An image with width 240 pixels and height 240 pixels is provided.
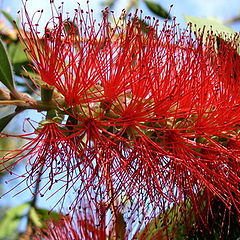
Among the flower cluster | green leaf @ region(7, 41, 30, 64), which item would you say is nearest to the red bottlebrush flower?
the flower cluster

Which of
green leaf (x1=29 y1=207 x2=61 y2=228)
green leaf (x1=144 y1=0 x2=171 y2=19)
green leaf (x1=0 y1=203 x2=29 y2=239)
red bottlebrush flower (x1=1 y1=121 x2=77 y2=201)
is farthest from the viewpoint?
green leaf (x1=144 y1=0 x2=171 y2=19)

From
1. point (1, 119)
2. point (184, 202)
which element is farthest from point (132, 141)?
point (1, 119)

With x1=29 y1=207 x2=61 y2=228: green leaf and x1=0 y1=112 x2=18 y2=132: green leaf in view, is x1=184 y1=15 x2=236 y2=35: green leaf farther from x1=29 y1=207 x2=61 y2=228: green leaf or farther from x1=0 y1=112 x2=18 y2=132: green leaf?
x1=29 y1=207 x2=61 y2=228: green leaf

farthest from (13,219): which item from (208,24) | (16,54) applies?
(208,24)

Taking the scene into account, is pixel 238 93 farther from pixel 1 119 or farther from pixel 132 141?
pixel 1 119

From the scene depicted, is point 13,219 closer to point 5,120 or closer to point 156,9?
point 5,120

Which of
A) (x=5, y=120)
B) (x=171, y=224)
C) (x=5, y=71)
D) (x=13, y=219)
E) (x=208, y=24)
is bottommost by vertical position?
(x=13, y=219)
